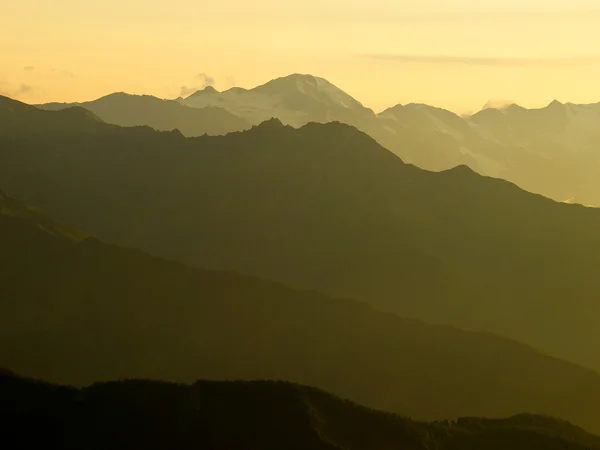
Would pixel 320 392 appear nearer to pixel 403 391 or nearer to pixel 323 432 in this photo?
pixel 323 432

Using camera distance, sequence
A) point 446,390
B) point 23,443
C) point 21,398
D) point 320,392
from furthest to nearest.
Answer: point 446,390 < point 320,392 < point 21,398 < point 23,443

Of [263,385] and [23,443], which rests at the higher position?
[263,385]

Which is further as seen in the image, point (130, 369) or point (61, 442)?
point (130, 369)

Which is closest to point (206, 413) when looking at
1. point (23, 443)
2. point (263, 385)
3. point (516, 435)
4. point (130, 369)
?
point (263, 385)

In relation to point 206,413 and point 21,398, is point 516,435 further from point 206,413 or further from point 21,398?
point 21,398

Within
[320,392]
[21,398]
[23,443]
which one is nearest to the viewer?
[23,443]

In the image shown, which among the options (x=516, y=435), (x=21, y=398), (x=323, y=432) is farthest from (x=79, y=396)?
(x=516, y=435)
